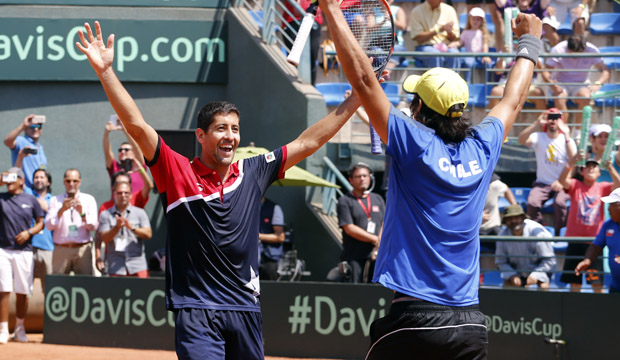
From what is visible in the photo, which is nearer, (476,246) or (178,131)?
(476,246)

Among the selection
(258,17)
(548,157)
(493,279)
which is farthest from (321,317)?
(258,17)

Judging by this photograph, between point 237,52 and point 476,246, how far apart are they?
439 inches

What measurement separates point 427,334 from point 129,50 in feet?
38.9

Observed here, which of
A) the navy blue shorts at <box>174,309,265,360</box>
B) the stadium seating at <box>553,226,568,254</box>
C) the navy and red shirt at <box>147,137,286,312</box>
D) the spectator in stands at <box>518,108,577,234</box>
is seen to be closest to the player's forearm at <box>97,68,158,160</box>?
the navy and red shirt at <box>147,137,286,312</box>

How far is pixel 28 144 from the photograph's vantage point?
43.5 feet

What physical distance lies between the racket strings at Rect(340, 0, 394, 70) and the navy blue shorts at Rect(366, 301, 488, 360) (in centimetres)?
160

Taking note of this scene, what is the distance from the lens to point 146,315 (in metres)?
11.3

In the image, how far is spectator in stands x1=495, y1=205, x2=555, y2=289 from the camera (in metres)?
10.6

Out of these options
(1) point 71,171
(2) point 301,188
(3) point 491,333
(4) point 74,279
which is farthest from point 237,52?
(3) point 491,333

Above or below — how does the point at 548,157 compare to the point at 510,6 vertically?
below

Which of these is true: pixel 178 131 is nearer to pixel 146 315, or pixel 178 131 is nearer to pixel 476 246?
pixel 146 315

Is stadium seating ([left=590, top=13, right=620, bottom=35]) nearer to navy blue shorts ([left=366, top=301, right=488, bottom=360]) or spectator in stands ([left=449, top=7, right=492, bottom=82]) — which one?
spectator in stands ([left=449, top=7, right=492, bottom=82])

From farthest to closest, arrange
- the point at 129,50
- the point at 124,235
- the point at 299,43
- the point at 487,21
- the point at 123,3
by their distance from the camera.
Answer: the point at 487,21
the point at 123,3
the point at 129,50
the point at 124,235
the point at 299,43

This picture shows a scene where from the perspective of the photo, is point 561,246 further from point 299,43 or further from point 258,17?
point 299,43
